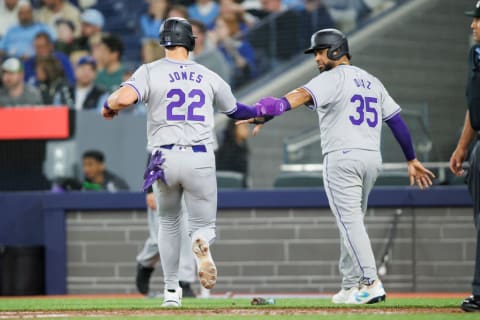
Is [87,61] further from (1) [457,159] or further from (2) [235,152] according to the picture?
(1) [457,159]

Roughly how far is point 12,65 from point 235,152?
12.1 feet

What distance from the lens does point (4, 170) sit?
11906 mm

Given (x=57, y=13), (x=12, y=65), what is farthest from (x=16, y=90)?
(x=57, y=13)

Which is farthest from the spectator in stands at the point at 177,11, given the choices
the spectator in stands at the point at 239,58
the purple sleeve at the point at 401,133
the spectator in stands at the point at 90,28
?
the purple sleeve at the point at 401,133

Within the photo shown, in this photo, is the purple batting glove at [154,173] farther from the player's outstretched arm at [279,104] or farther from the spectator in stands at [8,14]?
the spectator in stands at [8,14]

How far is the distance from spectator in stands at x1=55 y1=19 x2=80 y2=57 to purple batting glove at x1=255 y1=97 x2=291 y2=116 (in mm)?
7353

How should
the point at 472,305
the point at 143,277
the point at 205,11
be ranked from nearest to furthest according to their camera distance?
the point at 472,305, the point at 143,277, the point at 205,11

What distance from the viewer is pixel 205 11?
43.4 feet

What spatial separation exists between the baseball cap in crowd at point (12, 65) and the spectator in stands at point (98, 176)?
6.74 feet

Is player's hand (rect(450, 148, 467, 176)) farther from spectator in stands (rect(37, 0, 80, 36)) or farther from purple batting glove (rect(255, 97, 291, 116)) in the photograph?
spectator in stands (rect(37, 0, 80, 36))

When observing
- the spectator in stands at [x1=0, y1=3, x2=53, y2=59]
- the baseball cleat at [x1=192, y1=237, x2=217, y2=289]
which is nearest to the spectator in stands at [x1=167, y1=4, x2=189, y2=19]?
the spectator in stands at [x1=0, y1=3, x2=53, y2=59]

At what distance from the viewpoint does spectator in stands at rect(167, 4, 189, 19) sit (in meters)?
13.2

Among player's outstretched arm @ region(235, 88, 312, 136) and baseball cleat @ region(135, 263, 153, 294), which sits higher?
player's outstretched arm @ region(235, 88, 312, 136)

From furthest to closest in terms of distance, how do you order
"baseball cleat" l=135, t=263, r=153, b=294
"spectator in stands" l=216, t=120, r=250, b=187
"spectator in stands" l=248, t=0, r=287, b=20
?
"spectator in stands" l=248, t=0, r=287, b=20, "spectator in stands" l=216, t=120, r=250, b=187, "baseball cleat" l=135, t=263, r=153, b=294
